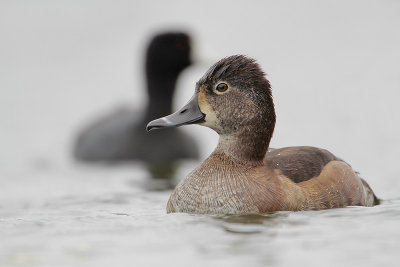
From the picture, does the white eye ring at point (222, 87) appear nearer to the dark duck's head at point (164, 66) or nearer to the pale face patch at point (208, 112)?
the pale face patch at point (208, 112)

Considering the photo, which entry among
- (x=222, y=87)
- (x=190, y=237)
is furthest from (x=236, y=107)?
(x=190, y=237)

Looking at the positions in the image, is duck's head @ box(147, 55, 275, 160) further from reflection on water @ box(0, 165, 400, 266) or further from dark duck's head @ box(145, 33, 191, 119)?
dark duck's head @ box(145, 33, 191, 119)

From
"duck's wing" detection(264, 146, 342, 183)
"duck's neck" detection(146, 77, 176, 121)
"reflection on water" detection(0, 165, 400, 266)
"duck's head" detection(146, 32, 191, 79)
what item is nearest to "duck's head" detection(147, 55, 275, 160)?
"duck's wing" detection(264, 146, 342, 183)

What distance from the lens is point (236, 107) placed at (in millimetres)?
7957

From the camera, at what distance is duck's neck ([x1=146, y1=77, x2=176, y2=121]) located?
15.1m

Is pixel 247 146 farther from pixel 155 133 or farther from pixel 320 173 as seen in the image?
pixel 155 133

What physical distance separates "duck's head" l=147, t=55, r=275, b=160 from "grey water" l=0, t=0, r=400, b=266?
0.81m

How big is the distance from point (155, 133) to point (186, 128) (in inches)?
49.6

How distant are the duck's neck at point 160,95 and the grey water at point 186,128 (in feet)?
1.42

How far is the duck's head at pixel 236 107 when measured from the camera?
7.89 metres

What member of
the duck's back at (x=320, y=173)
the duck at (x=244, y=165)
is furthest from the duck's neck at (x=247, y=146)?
the duck's back at (x=320, y=173)

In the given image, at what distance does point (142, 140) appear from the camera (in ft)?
47.9

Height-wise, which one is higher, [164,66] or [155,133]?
[164,66]

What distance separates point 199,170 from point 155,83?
7351 mm
